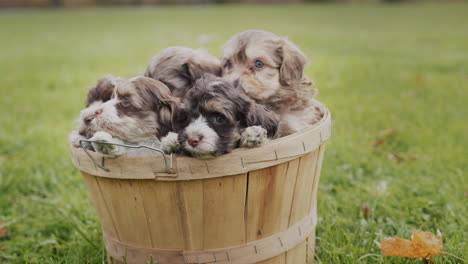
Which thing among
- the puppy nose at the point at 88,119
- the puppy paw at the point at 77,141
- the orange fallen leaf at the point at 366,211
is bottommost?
the orange fallen leaf at the point at 366,211

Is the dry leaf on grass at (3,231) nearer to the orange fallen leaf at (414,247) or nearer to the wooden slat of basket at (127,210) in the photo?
the wooden slat of basket at (127,210)

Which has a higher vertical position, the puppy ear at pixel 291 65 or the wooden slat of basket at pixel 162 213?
the puppy ear at pixel 291 65

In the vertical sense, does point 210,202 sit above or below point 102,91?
below

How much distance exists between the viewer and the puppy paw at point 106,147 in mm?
2663

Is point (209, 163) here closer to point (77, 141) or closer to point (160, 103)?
point (160, 103)

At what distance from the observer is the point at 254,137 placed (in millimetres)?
2613

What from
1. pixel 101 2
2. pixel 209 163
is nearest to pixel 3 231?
pixel 209 163

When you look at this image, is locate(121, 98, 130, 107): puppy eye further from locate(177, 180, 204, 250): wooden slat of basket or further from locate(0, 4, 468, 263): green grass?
locate(0, 4, 468, 263): green grass

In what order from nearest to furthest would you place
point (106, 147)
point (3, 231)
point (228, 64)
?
point (106, 147) → point (228, 64) → point (3, 231)

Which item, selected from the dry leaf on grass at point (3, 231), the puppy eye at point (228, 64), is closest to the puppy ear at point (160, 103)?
the puppy eye at point (228, 64)

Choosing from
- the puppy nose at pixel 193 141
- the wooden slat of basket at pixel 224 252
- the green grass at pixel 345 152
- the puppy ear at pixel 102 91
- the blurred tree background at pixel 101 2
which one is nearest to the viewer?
the puppy nose at pixel 193 141

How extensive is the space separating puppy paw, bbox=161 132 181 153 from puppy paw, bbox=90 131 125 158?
0.94ft

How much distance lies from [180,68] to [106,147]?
119cm

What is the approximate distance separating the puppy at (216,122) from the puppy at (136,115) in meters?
0.15
